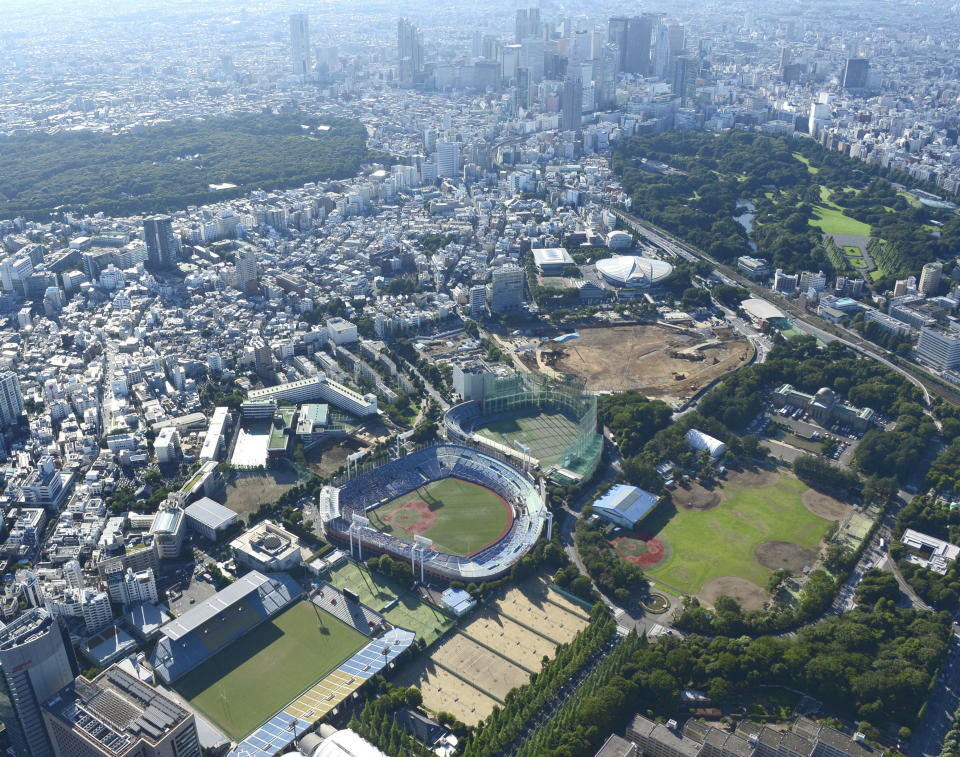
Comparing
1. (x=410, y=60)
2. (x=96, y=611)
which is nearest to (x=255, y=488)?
(x=96, y=611)

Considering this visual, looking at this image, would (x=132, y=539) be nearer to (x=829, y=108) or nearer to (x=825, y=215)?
(x=825, y=215)

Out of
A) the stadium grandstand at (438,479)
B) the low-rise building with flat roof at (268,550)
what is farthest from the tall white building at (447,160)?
the low-rise building with flat roof at (268,550)

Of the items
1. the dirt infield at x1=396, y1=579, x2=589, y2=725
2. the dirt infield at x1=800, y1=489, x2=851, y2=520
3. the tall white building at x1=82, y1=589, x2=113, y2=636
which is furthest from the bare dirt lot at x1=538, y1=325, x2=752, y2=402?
the tall white building at x1=82, y1=589, x2=113, y2=636

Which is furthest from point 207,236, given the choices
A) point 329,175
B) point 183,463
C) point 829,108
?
point 829,108

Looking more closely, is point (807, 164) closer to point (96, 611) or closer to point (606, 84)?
point (606, 84)

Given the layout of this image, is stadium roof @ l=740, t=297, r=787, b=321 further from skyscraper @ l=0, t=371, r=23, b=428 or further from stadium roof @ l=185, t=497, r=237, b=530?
skyscraper @ l=0, t=371, r=23, b=428

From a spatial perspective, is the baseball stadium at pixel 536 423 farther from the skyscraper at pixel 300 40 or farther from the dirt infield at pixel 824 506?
the skyscraper at pixel 300 40
